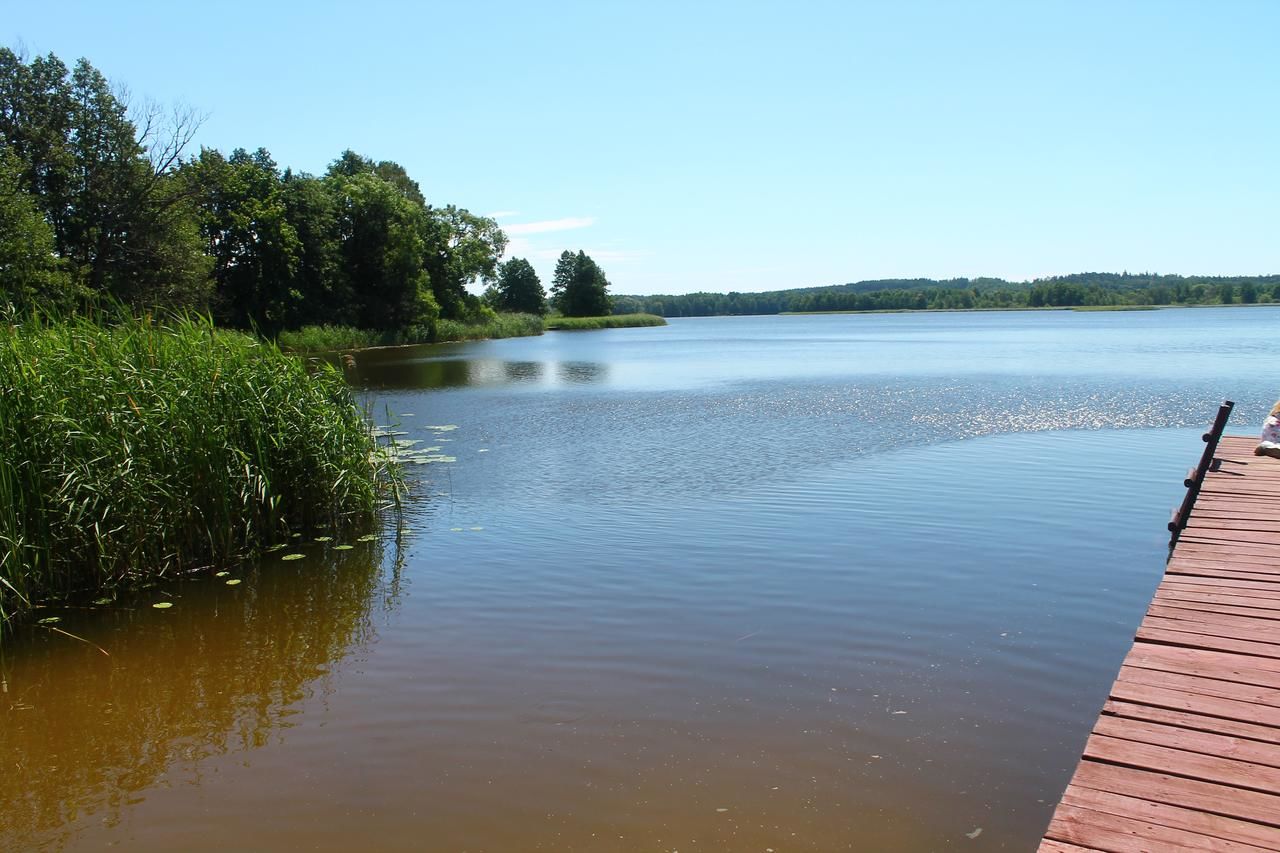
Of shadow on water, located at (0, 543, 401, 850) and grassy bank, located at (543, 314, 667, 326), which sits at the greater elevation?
grassy bank, located at (543, 314, 667, 326)

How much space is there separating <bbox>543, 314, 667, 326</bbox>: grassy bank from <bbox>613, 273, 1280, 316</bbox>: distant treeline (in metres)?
4.96

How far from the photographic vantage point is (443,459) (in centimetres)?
1470

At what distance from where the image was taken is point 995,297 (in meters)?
154

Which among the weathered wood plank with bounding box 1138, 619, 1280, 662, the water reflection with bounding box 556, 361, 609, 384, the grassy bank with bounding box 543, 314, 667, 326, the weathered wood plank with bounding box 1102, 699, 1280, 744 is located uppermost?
the grassy bank with bounding box 543, 314, 667, 326

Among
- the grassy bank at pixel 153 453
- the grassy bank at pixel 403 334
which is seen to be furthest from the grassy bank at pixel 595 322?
the grassy bank at pixel 153 453

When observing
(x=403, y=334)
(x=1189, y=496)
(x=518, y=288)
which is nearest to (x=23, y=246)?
(x=403, y=334)

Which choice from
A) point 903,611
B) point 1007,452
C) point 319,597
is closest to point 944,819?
point 903,611

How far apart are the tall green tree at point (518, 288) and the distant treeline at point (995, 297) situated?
13.9 m

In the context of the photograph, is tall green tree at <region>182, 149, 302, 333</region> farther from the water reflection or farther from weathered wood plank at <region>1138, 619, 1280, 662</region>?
weathered wood plank at <region>1138, 619, 1280, 662</region>

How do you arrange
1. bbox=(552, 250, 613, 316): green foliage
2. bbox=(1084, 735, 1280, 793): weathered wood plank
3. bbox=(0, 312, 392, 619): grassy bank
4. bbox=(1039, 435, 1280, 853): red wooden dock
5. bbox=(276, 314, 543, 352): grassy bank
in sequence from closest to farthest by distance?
bbox=(1039, 435, 1280, 853): red wooden dock
bbox=(1084, 735, 1280, 793): weathered wood plank
bbox=(0, 312, 392, 619): grassy bank
bbox=(276, 314, 543, 352): grassy bank
bbox=(552, 250, 613, 316): green foliage

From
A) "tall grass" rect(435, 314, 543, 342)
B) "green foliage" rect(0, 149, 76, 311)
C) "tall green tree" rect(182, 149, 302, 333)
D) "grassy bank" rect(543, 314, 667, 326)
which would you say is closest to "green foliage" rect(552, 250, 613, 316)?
"grassy bank" rect(543, 314, 667, 326)

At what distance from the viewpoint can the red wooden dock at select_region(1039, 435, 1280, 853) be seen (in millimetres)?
3178

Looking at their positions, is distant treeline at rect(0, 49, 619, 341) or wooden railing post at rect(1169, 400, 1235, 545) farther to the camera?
distant treeline at rect(0, 49, 619, 341)

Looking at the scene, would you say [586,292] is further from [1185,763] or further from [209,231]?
[1185,763]
